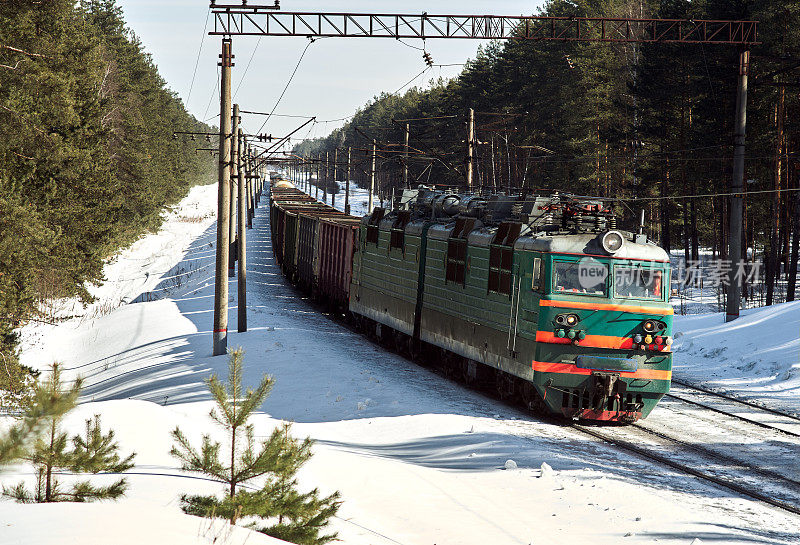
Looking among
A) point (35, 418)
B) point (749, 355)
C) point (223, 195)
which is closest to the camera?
point (35, 418)

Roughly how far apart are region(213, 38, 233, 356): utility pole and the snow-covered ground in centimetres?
103

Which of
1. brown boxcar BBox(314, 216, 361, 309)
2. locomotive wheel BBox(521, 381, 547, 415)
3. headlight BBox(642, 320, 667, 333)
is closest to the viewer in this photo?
headlight BBox(642, 320, 667, 333)

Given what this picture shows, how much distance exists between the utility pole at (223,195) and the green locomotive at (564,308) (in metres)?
6.32

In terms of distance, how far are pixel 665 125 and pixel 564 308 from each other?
112 ft

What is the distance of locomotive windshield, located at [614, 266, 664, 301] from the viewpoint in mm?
14516

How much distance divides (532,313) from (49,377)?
880 cm

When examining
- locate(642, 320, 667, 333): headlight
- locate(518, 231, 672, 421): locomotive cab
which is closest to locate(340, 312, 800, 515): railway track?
locate(518, 231, 672, 421): locomotive cab

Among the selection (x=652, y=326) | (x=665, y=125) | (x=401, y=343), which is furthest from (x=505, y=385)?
(x=665, y=125)

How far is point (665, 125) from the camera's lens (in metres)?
45.4

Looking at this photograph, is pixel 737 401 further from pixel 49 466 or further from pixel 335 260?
pixel 335 260

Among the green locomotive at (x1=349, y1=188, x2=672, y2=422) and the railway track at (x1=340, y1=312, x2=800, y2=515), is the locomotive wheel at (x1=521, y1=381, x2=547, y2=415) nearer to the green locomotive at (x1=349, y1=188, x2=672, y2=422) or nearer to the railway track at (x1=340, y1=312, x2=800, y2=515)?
the green locomotive at (x1=349, y1=188, x2=672, y2=422)

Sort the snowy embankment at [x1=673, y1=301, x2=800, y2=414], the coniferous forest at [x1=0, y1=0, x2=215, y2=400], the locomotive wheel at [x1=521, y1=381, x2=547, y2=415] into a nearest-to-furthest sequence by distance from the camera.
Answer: the locomotive wheel at [x1=521, y1=381, x2=547, y2=415], the snowy embankment at [x1=673, y1=301, x2=800, y2=414], the coniferous forest at [x1=0, y1=0, x2=215, y2=400]

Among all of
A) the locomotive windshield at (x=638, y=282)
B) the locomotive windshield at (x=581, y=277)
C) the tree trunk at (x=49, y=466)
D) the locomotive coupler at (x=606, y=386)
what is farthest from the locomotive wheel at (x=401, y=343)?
the tree trunk at (x=49, y=466)

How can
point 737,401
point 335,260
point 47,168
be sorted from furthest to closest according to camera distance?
point 47,168, point 335,260, point 737,401
